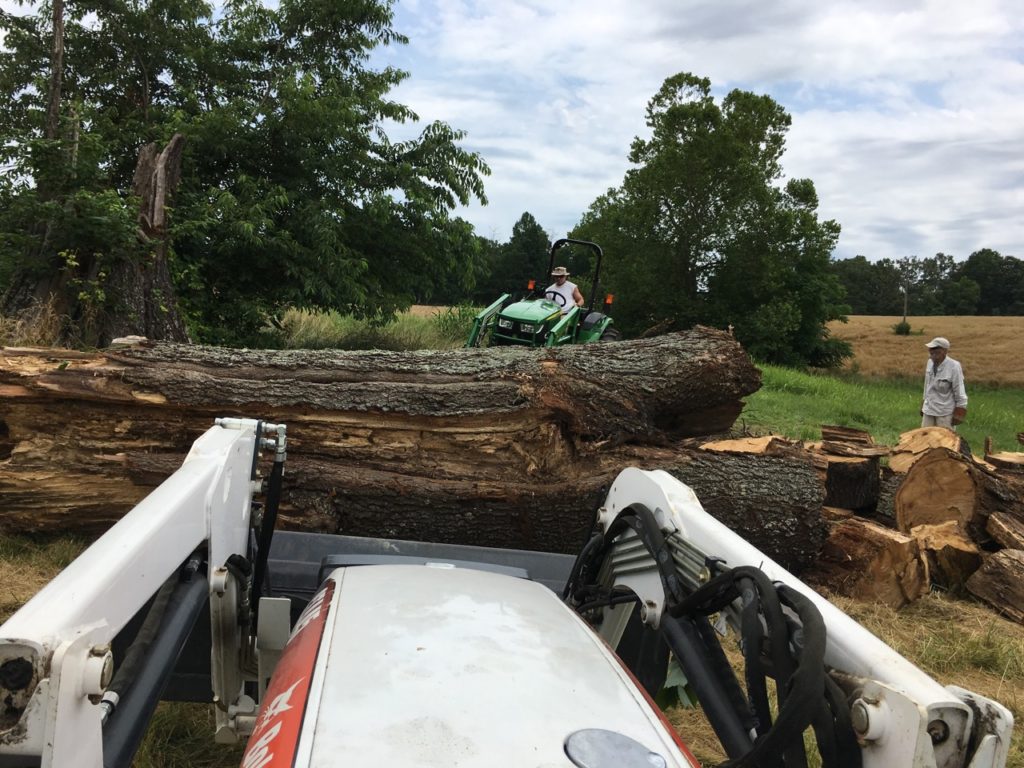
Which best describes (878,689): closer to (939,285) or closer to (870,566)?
(870,566)

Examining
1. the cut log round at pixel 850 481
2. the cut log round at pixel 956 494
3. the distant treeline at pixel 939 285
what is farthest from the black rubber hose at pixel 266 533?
the distant treeline at pixel 939 285

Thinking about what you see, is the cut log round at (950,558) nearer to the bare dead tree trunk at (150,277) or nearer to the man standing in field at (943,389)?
the man standing in field at (943,389)

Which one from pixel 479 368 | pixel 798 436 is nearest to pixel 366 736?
pixel 479 368

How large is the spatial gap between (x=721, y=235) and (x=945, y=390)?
23922mm

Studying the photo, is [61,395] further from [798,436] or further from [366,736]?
[798,436]

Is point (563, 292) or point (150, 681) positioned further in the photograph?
point (563, 292)

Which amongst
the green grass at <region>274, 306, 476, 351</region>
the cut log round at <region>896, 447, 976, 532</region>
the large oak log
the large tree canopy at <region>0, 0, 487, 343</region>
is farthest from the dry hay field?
the large oak log

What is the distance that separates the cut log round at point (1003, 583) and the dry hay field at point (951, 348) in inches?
Answer: 1046

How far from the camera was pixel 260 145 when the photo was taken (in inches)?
448

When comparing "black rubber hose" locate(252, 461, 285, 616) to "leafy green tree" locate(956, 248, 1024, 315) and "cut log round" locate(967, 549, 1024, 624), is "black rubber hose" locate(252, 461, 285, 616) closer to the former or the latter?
"cut log round" locate(967, 549, 1024, 624)

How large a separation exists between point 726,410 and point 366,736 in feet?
15.6

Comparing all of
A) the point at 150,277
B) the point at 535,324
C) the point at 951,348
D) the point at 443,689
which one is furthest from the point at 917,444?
the point at 951,348

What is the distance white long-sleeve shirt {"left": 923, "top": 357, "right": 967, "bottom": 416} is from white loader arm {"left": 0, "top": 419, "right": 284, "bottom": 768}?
8.59m

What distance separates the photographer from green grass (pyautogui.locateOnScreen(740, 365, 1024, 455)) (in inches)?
429
